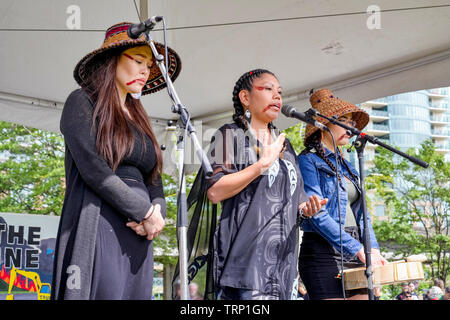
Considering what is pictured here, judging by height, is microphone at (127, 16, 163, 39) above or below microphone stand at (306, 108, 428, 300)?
above

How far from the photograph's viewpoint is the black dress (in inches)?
78.9

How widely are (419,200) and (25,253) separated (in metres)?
18.9

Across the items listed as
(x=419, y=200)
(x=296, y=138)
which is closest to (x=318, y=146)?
(x=296, y=138)

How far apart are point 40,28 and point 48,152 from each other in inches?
453

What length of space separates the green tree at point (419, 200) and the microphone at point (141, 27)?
1855 cm

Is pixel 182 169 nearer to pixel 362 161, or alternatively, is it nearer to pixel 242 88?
pixel 242 88

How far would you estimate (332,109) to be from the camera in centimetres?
376

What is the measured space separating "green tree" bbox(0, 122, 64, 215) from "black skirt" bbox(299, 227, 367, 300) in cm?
1182

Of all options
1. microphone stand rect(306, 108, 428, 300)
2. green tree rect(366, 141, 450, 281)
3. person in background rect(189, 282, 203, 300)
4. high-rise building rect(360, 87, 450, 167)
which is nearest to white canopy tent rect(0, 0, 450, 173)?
microphone stand rect(306, 108, 428, 300)

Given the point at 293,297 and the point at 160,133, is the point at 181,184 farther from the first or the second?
the point at 160,133

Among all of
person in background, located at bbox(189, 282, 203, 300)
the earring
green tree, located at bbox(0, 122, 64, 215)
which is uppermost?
green tree, located at bbox(0, 122, 64, 215)

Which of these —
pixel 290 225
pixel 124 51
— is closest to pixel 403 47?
pixel 290 225

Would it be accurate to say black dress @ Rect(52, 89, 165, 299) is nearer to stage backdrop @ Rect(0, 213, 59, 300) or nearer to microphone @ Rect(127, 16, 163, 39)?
microphone @ Rect(127, 16, 163, 39)
